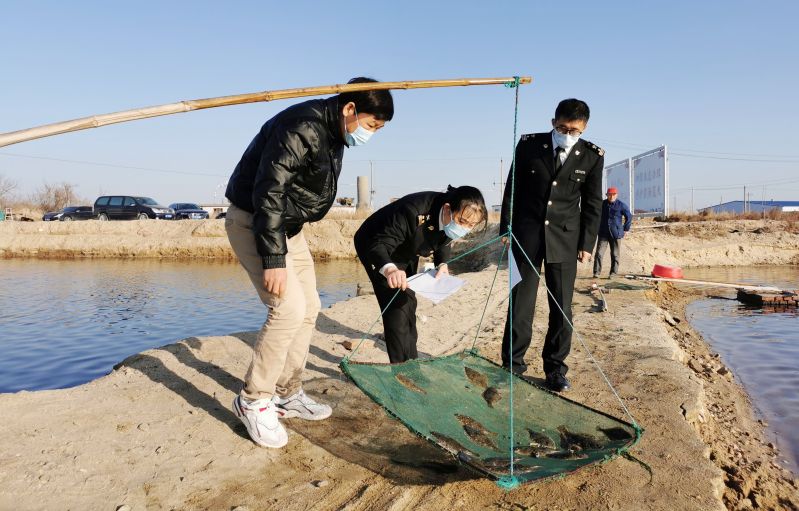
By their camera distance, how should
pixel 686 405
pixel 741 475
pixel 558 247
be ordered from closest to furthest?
1. pixel 741 475
2. pixel 686 405
3. pixel 558 247

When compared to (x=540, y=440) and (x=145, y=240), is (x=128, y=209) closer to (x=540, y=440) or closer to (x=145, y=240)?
(x=145, y=240)

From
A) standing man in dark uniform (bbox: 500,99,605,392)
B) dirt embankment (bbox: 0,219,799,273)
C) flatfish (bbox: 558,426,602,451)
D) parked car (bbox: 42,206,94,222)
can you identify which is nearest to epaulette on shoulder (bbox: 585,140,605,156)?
standing man in dark uniform (bbox: 500,99,605,392)

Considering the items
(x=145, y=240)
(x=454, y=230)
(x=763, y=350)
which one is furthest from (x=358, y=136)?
(x=145, y=240)

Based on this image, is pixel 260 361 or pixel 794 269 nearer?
pixel 260 361

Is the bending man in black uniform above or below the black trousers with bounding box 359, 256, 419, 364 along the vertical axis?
above

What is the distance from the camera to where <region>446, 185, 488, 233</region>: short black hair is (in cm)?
386

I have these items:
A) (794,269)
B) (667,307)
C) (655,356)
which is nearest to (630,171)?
(794,269)

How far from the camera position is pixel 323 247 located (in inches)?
940

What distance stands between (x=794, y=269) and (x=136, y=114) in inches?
840

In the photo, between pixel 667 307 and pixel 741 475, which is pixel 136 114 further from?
pixel 667 307

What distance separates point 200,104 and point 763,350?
7061mm

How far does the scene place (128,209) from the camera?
28062 millimetres

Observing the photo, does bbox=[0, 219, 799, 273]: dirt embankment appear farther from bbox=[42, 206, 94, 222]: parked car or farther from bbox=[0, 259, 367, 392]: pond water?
bbox=[0, 259, 367, 392]: pond water

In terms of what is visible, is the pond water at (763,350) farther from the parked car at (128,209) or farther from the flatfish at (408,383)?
the parked car at (128,209)
